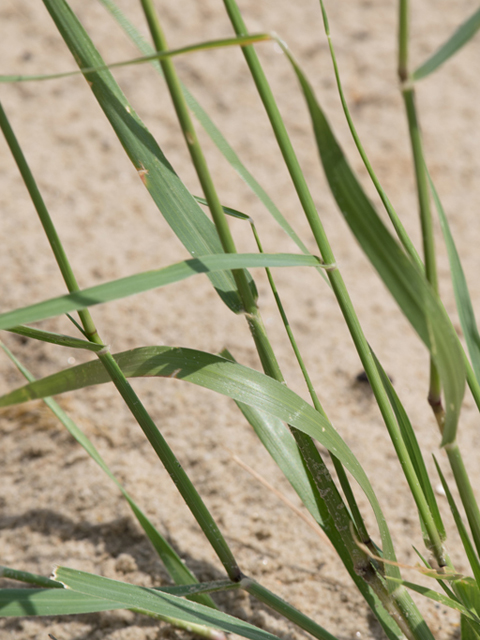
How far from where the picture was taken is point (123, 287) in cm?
40

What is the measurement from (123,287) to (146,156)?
0.16m

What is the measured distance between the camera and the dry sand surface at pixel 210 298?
0.87 m

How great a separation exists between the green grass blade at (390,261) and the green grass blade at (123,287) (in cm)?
8

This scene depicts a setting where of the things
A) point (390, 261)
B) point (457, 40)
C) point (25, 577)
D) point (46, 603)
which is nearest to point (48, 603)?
point (46, 603)

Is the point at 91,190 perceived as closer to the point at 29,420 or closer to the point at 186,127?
the point at 29,420

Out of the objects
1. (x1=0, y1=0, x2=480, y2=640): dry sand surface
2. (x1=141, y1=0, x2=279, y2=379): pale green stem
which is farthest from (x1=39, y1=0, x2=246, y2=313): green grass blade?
(x1=0, y1=0, x2=480, y2=640): dry sand surface

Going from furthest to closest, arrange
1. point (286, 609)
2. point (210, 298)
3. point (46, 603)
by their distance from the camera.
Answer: point (210, 298) < point (286, 609) < point (46, 603)

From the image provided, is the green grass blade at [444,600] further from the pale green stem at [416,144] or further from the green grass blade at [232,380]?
the pale green stem at [416,144]

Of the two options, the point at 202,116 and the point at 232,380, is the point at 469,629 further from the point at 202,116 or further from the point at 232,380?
the point at 202,116

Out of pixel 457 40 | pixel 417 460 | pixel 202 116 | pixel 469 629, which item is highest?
pixel 202 116

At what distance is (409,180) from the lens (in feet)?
5.14

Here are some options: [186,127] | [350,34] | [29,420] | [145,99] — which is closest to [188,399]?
[29,420]

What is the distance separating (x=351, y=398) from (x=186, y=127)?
2.67 feet

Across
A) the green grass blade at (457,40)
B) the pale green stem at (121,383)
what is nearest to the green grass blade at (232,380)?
the pale green stem at (121,383)
